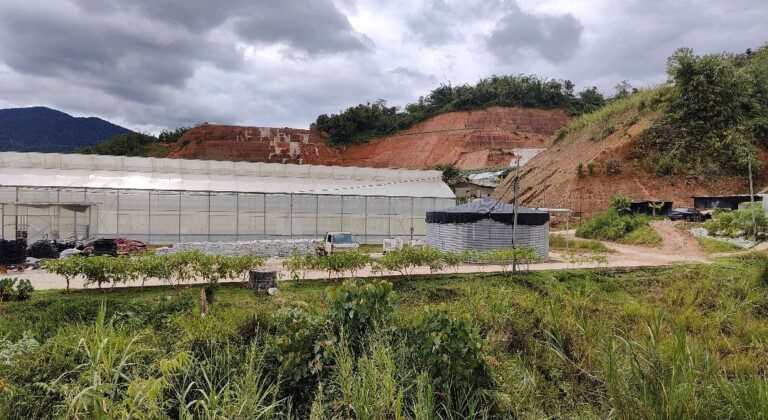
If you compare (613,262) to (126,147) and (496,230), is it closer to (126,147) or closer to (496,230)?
(496,230)

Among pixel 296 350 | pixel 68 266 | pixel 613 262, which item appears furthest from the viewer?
pixel 613 262

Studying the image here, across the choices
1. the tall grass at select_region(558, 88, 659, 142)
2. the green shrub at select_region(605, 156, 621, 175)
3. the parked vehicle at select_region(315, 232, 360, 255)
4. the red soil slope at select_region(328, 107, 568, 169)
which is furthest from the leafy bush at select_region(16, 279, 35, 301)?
the red soil slope at select_region(328, 107, 568, 169)

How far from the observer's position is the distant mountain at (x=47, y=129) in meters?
139

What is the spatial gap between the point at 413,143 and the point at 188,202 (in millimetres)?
48393

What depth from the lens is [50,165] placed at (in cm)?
2669

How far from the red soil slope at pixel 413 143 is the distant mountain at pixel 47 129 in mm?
91903

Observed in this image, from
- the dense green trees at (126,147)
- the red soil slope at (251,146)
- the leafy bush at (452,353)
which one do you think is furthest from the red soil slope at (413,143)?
the leafy bush at (452,353)

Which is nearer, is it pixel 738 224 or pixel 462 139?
pixel 738 224

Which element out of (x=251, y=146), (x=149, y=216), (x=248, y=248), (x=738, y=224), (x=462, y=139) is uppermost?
(x=462, y=139)

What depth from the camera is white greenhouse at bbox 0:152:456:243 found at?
2231cm

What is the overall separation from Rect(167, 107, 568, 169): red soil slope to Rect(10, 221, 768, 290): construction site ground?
3820 centimetres

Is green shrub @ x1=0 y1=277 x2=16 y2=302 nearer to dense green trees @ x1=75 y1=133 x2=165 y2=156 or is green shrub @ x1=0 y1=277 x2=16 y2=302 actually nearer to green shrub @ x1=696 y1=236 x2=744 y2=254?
green shrub @ x1=696 y1=236 x2=744 y2=254

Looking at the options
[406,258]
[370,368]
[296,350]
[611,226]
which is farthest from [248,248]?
[611,226]

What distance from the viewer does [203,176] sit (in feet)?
94.7
